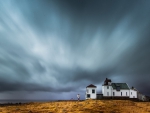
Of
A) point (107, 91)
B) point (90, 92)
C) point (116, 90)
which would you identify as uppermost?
point (116, 90)

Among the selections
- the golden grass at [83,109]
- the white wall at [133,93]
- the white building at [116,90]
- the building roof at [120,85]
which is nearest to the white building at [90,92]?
the white building at [116,90]

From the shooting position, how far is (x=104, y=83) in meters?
76.6

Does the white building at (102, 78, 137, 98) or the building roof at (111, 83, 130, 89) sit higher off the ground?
the building roof at (111, 83, 130, 89)

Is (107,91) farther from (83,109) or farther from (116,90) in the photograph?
(83,109)

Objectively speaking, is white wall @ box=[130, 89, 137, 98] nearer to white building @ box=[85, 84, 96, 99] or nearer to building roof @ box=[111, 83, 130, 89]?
building roof @ box=[111, 83, 130, 89]

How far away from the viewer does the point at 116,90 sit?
75500 millimetres

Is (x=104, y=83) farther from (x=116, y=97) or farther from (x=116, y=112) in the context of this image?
(x=116, y=112)

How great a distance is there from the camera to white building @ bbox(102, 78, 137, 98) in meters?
74.7

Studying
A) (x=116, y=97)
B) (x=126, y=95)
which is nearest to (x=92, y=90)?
(x=116, y=97)

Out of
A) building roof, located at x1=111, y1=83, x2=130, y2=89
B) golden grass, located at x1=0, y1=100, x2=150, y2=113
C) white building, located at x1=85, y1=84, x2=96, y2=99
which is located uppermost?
building roof, located at x1=111, y1=83, x2=130, y2=89

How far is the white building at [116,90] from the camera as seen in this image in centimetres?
7469

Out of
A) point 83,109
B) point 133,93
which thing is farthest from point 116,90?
point 83,109

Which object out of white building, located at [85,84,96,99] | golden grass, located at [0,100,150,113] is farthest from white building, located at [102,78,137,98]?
golden grass, located at [0,100,150,113]

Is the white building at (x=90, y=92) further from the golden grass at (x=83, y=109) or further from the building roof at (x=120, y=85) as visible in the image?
the golden grass at (x=83, y=109)
